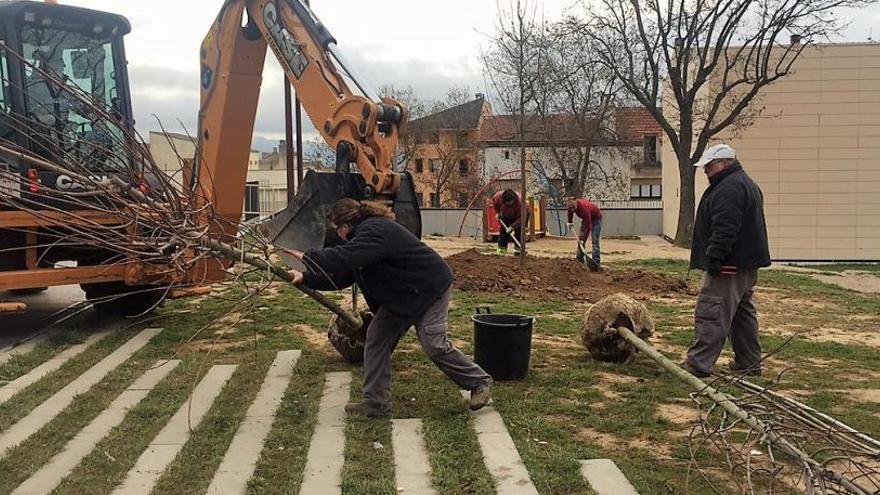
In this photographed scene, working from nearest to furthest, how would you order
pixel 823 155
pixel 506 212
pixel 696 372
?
1. pixel 696 372
2. pixel 506 212
3. pixel 823 155

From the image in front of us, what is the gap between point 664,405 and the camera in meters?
5.35

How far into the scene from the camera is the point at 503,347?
5836mm

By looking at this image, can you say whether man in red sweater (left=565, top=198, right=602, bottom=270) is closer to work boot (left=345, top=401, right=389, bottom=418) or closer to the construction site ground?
the construction site ground

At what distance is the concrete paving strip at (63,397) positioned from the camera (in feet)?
15.8

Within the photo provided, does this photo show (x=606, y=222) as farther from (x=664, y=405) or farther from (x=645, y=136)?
(x=664, y=405)

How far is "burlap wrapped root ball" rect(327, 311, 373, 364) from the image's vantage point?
21.0ft

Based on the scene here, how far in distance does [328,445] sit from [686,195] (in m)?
21.0

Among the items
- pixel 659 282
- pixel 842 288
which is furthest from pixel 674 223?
pixel 659 282

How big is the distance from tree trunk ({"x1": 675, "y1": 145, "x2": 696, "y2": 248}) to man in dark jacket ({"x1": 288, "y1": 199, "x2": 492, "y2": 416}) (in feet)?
63.4

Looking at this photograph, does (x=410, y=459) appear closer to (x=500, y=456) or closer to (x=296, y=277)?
(x=500, y=456)

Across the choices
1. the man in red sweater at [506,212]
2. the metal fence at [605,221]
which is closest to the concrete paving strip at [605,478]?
the man in red sweater at [506,212]

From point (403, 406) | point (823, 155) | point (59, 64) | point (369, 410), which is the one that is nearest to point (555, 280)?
point (403, 406)

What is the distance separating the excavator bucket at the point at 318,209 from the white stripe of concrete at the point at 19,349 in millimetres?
2704

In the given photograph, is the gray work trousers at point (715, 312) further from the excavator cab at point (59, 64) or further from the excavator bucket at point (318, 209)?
the excavator cab at point (59, 64)
